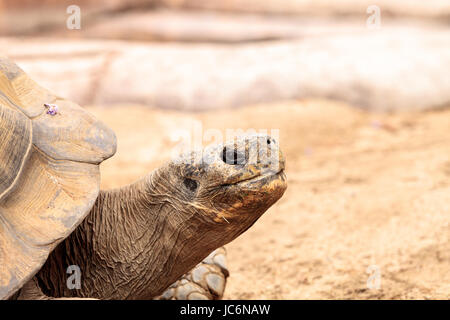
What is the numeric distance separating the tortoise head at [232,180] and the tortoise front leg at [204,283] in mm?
659

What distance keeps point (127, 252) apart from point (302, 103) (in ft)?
15.1

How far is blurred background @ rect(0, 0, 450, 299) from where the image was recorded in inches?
115

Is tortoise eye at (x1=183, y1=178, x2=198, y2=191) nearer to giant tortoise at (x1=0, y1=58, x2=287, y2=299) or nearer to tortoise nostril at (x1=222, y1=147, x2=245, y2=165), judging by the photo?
giant tortoise at (x1=0, y1=58, x2=287, y2=299)

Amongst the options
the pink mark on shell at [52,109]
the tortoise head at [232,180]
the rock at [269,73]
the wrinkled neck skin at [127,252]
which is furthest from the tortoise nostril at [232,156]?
the rock at [269,73]

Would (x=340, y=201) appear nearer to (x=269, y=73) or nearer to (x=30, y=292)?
(x=30, y=292)

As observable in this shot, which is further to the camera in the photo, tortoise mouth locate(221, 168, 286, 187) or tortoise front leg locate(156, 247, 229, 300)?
tortoise front leg locate(156, 247, 229, 300)

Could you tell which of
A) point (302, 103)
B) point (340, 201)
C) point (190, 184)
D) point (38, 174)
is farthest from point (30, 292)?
point (302, 103)

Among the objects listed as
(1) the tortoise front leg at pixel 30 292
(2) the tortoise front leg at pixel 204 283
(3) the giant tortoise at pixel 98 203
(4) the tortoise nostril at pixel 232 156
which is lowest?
(2) the tortoise front leg at pixel 204 283

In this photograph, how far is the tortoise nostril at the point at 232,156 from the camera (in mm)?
1806

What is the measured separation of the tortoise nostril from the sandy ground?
3.50 ft

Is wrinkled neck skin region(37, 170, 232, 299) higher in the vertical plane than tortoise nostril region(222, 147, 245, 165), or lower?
lower

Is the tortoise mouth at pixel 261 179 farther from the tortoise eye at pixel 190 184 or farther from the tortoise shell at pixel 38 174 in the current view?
the tortoise shell at pixel 38 174

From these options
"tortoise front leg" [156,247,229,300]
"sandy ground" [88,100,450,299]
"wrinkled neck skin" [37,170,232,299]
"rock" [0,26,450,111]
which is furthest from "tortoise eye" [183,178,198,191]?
"rock" [0,26,450,111]

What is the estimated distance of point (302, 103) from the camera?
253 inches
